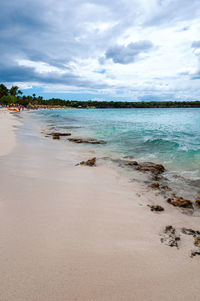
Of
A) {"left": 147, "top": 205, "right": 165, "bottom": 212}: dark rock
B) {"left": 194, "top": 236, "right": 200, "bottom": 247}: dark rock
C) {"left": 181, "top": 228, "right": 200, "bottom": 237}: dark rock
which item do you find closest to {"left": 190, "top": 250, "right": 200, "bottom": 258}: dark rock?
{"left": 194, "top": 236, "right": 200, "bottom": 247}: dark rock

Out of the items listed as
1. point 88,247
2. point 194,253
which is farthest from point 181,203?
point 88,247

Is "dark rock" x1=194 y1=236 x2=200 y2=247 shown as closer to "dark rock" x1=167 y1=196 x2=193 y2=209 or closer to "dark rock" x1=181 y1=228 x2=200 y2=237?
"dark rock" x1=181 y1=228 x2=200 y2=237

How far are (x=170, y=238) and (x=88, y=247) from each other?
4.72ft

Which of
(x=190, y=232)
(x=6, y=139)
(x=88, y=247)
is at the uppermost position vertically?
(x=6, y=139)

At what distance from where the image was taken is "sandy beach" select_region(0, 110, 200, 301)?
197 centimetres

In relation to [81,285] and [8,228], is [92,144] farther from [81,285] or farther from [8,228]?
[81,285]

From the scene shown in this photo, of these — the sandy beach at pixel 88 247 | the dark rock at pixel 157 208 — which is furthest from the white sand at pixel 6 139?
the dark rock at pixel 157 208

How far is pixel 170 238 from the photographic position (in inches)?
121

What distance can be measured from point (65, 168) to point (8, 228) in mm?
3821

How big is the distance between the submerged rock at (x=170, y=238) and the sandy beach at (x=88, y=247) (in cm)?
7

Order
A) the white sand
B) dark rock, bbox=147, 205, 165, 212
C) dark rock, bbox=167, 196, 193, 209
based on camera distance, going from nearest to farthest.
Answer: dark rock, bbox=147, 205, 165, 212
dark rock, bbox=167, 196, 193, 209
the white sand

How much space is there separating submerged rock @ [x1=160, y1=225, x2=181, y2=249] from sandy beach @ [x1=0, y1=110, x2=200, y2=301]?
0.07 meters

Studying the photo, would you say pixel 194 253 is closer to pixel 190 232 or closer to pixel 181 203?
pixel 190 232

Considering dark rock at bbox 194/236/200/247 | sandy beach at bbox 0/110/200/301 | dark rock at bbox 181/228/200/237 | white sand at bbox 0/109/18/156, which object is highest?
white sand at bbox 0/109/18/156
